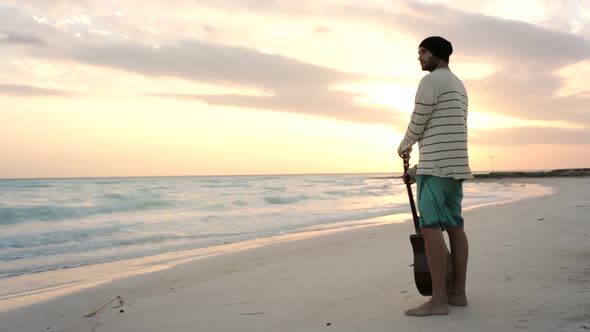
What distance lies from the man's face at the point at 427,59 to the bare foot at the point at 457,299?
5.03 ft

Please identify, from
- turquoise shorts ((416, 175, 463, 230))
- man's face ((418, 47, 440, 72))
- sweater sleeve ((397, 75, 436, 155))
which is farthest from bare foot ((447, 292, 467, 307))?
man's face ((418, 47, 440, 72))

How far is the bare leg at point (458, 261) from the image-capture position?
3.07m

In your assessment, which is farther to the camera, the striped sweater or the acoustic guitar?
the acoustic guitar

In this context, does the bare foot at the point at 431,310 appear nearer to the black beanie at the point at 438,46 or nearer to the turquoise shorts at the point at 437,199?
the turquoise shorts at the point at 437,199

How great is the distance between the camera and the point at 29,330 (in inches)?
145

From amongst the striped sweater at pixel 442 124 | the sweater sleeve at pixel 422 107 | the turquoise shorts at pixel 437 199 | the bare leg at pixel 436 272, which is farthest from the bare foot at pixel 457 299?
the sweater sleeve at pixel 422 107

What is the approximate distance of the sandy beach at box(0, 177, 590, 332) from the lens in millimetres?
2893

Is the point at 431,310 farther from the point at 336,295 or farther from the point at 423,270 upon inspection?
the point at 336,295

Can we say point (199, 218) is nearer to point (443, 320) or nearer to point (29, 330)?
point (29, 330)

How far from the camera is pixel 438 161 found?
2.90 metres

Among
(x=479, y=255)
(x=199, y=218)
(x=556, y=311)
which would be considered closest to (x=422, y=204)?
(x=556, y=311)

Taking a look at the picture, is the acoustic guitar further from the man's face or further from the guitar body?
the man's face

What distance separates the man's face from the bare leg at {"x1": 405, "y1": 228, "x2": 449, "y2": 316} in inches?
43.2

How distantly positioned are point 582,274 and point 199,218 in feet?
37.7
